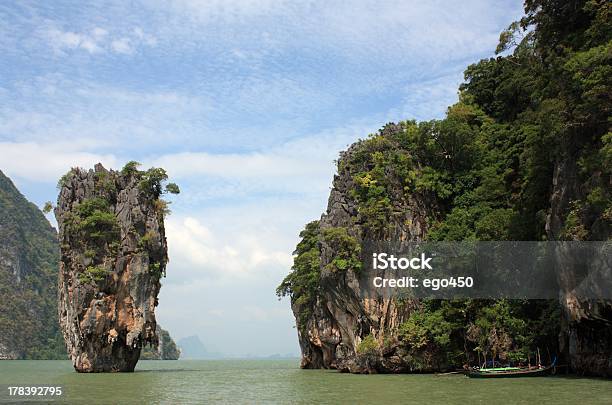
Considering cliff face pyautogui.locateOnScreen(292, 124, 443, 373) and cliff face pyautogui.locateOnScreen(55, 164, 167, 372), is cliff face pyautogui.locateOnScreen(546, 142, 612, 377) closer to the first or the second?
cliff face pyautogui.locateOnScreen(292, 124, 443, 373)

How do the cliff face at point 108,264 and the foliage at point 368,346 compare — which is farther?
the cliff face at point 108,264

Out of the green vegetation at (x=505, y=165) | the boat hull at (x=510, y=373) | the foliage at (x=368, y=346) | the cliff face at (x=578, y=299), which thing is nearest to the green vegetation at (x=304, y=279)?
the green vegetation at (x=505, y=165)

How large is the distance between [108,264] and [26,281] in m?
85.3

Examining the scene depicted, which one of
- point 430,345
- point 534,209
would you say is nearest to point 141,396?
point 430,345

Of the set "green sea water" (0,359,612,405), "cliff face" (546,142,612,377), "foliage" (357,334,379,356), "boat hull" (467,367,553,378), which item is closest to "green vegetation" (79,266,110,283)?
"green sea water" (0,359,612,405)

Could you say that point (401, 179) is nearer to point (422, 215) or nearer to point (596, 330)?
point (422, 215)

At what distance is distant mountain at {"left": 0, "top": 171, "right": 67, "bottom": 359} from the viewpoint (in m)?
96.4

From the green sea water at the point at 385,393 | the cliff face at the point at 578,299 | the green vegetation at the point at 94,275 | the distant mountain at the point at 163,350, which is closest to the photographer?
the green sea water at the point at 385,393

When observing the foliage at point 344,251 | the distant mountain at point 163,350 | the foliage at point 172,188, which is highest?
the foliage at point 172,188

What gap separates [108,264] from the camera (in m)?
34.6

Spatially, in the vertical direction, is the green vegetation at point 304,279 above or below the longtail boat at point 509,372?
above

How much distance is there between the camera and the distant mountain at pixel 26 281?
3794 inches

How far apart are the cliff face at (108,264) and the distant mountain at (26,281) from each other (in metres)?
68.1

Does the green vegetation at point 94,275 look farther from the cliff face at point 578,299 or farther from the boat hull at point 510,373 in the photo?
the cliff face at point 578,299
